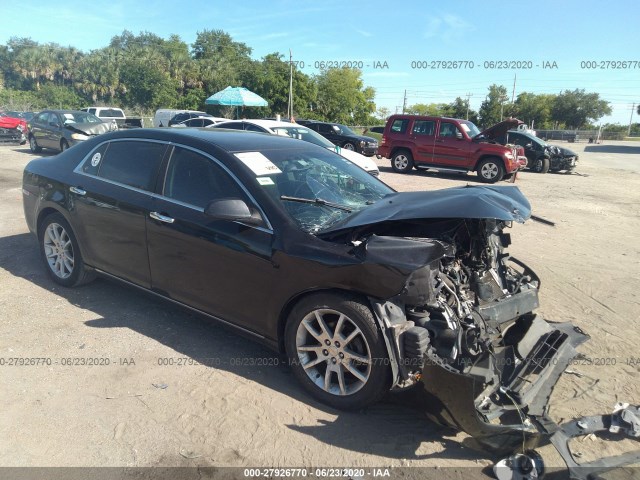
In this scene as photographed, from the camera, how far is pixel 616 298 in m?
5.27

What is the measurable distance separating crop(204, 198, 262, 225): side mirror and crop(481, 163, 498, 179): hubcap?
13.9 metres

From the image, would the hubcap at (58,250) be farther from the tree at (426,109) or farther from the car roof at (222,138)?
the tree at (426,109)

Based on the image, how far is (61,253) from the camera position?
492 cm

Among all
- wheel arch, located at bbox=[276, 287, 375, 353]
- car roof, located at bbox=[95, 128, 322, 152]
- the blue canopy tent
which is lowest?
wheel arch, located at bbox=[276, 287, 375, 353]

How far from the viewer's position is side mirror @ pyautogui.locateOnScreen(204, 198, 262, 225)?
10.7ft

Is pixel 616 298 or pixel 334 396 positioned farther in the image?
pixel 616 298

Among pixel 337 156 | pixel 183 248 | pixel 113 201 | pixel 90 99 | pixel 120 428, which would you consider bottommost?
pixel 120 428

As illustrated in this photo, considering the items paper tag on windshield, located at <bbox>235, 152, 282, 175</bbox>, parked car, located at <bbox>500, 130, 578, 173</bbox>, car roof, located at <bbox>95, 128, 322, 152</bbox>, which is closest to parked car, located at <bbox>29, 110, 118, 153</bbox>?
car roof, located at <bbox>95, 128, 322, 152</bbox>

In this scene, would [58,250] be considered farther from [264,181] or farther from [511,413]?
[511,413]

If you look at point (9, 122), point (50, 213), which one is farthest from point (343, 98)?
point (50, 213)

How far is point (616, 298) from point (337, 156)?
3550mm

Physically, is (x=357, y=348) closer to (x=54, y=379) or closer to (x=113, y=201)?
(x=54, y=379)

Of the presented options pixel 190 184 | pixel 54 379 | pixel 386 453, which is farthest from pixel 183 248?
pixel 386 453

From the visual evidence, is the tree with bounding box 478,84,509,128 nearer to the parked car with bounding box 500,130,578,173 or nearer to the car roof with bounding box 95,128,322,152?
the parked car with bounding box 500,130,578,173
